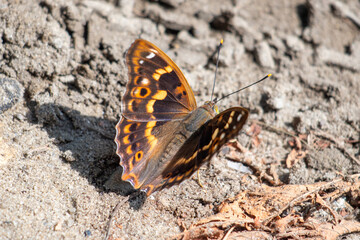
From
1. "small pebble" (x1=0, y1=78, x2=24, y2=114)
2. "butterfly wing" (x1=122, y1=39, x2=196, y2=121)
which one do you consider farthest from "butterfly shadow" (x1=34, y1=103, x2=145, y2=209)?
"butterfly wing" (x1=122, y1=39, x2=196, y2=121)

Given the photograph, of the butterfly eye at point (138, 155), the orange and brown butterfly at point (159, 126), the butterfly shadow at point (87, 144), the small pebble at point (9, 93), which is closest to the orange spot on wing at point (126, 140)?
the orange and brown butterfly at point (159, 126)

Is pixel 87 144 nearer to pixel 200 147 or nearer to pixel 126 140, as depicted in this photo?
pixel 126 140

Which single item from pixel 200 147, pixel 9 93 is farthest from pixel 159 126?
pixel 9 93

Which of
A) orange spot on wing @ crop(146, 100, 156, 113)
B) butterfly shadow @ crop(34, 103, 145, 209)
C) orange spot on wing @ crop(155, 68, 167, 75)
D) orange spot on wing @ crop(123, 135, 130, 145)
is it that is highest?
orange spot on wing @ crop(155, 68, 167, 75)

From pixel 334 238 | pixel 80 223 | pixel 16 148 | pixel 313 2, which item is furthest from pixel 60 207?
pixel 313 2

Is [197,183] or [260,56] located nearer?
[197,183]

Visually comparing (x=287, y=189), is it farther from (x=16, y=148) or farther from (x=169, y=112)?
(x=16, y=148)

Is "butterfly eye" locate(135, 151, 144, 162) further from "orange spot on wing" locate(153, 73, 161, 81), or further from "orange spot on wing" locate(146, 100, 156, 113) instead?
"orange spot on wing" locate(153, 73, 161, 81)

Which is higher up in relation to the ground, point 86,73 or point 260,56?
point 260,56
